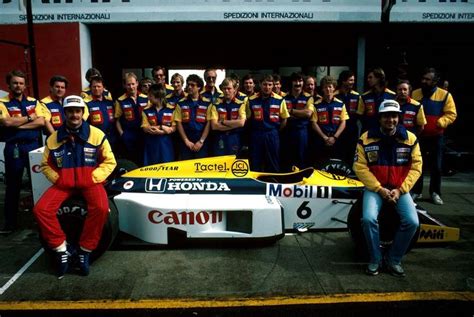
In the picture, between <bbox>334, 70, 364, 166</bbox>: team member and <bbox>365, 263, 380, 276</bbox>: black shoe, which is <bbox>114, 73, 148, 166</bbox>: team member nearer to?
<bbox>334, 70, 364, 166</bbox>: team member

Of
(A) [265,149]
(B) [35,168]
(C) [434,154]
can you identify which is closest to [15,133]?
(B) [35,168]

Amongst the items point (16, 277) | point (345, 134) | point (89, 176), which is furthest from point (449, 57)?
point (16, 277)

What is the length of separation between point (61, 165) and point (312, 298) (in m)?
2.68

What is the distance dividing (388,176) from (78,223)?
3119 millimetres

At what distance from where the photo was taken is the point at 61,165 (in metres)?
3.90

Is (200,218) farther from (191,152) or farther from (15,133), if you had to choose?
(15,133)

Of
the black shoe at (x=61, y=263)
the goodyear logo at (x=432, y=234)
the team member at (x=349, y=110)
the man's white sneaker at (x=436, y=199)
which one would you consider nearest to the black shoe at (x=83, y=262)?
the black shoe at (x=61, y=263)

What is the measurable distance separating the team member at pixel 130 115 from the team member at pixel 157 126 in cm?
31

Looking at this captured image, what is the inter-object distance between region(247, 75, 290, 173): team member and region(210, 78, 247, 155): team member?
197 millimetres

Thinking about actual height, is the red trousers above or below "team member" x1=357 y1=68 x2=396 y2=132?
below

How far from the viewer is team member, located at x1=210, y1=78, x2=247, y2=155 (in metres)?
5.77

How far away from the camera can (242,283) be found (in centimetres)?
363

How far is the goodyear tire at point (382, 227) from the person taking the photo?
388 cm

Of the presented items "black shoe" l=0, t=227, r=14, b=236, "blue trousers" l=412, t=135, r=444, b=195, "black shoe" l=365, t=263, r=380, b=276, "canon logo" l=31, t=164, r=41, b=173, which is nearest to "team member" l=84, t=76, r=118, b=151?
"canon logo" l=31, t=164, r=41, b=173
